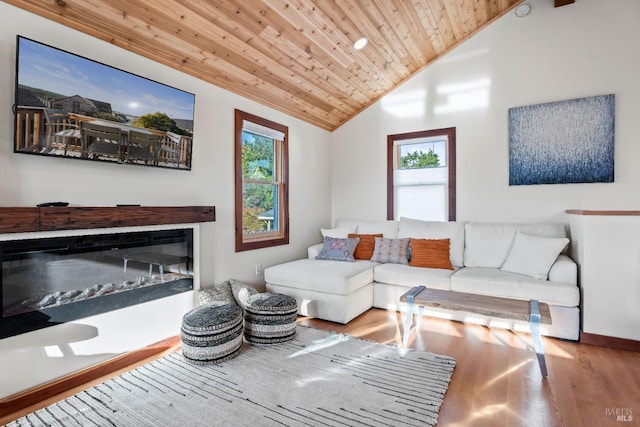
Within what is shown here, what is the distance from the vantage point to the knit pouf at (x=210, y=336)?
229cm

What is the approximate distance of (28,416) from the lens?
5.83 ft

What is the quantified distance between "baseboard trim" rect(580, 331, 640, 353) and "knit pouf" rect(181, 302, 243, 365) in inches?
113

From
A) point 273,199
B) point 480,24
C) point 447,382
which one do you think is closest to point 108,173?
point 273,199

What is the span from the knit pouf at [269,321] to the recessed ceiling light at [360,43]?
8.80 feet

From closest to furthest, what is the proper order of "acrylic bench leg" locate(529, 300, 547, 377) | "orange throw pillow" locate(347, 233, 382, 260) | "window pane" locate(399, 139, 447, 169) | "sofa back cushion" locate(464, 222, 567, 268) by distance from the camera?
"acrylic bench leg" locate(529, 300, 547, 377)
"sofa back cushion" locate(464, 222, 567, 268)
"orange throw pillow" locate(347, 233, 382, 260)
"window pane" locate(399, 139, 447, 169)

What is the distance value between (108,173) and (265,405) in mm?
1922

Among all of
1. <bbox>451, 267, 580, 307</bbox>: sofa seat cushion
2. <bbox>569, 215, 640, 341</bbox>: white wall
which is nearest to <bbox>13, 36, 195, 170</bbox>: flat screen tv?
<bbox>451, 267, 580, 307</bbox>: sofa seat cushion

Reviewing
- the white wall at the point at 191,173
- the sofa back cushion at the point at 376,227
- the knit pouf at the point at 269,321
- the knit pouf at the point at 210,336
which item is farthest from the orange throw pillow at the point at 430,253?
the knit pouf at the point at 210,336

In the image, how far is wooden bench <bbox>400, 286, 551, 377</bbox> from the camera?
2188 millimetres

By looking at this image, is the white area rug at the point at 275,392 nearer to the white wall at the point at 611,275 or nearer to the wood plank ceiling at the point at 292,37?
the white wall at the point at 611,275

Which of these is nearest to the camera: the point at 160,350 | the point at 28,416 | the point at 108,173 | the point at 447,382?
the point at 28,416

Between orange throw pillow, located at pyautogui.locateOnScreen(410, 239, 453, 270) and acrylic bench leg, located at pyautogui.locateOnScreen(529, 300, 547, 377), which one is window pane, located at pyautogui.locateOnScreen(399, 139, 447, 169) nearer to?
orange throw pillow, located at pyautogui.locateOnScreen(410, 239, 453, 270)

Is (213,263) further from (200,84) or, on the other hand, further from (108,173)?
(200,84)

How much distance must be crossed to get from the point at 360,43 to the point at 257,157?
66.9 inches
